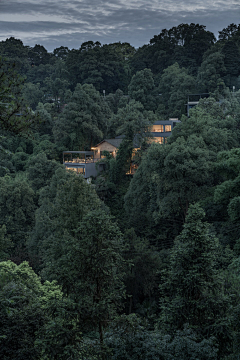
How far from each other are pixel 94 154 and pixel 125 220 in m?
14.2

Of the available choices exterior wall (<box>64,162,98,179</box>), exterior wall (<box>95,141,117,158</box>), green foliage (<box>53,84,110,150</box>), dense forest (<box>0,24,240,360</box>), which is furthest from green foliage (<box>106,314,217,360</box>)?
green foliage (<box>53,84,110,150</box>)

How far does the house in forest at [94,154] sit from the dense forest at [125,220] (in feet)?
4.88

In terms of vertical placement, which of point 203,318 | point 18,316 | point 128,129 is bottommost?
point 203,318

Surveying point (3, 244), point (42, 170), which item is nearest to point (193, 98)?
point (42, 170)

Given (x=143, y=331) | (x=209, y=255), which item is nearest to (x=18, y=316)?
(x=143, y=331)

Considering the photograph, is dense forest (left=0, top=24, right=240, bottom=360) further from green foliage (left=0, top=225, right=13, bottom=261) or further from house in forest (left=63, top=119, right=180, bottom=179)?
house in forest (left=63, top=119, right=180, bottom=179)

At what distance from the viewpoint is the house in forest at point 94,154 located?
124ft

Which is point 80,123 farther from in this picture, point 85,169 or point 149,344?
point 149,344

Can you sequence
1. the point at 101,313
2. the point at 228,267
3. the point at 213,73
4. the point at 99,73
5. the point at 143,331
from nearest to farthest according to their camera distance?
the point at 101,313 → the point at 143,331 → the point at 228,267 → the point at 213,73 → the point at 99,73

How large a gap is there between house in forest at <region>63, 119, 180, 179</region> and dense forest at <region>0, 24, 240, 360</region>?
1.49 meters

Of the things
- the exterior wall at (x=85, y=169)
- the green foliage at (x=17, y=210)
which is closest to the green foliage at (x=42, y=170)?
the green foliage at (x=17, y=210)

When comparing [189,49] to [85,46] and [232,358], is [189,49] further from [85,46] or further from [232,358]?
[232,358]

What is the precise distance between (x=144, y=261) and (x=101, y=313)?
45.0ft

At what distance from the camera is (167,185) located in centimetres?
2227
